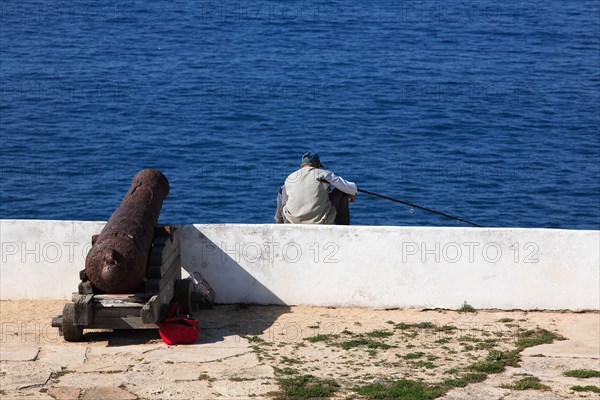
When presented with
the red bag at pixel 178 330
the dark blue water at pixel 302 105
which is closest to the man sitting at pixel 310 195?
the red bag at pixel 178 330

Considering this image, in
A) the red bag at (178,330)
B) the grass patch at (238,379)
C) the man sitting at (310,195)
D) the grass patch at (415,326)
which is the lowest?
the grass patch at (238,379)

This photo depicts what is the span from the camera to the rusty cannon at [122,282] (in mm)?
9945

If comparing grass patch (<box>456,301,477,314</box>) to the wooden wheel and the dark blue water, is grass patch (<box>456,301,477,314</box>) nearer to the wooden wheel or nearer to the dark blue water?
the wooden wheel

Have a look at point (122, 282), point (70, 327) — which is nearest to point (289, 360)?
point (122, 282)

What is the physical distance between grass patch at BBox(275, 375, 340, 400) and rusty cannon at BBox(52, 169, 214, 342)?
5.05ft

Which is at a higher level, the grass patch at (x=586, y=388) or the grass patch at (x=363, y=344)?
the grass patch at (x=363, y=344)

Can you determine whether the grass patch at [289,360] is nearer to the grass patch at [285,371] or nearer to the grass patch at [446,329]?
the grass patch at [285,371]

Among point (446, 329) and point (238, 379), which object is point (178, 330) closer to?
point (238, 379)

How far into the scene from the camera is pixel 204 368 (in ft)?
31.4

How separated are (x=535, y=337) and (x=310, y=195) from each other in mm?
3020

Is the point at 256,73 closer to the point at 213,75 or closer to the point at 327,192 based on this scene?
the point at 213,75

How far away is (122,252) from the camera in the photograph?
393 inches

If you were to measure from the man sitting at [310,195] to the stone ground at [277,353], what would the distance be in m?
1.19

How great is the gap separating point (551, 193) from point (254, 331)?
59.7ft
